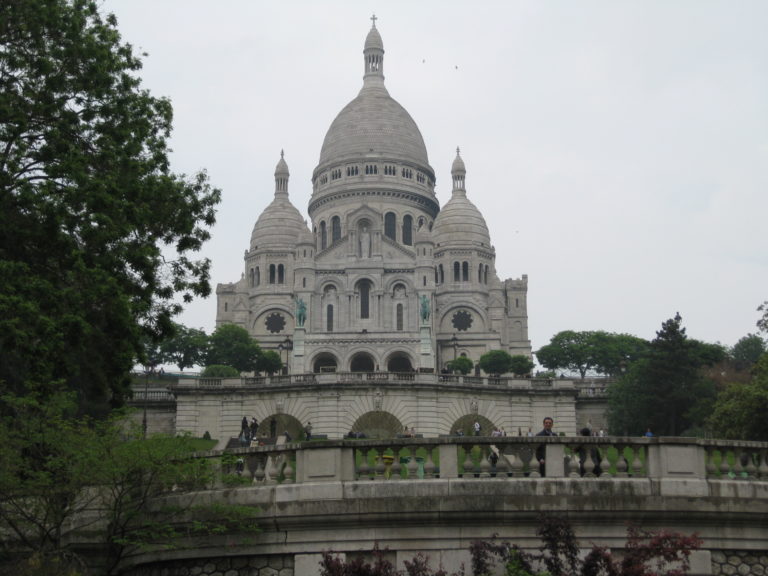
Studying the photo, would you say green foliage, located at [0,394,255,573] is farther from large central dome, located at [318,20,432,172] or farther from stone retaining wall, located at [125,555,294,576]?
large central dome, located at [318,20,432,172]

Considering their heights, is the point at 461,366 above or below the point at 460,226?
below

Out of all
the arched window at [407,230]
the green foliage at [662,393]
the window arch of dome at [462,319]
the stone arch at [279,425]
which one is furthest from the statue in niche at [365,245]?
the stone arch at [279,425]

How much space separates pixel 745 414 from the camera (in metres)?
39.2

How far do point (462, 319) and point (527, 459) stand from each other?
91038 millimetres

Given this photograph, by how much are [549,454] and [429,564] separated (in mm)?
1767

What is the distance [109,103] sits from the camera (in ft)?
68.7

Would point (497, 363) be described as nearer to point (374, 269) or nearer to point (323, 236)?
point (374, 269)

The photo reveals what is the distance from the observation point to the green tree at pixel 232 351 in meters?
84.2

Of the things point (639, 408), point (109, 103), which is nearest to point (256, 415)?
point (639, 408)

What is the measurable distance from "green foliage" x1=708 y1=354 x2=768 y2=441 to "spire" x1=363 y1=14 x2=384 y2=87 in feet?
299

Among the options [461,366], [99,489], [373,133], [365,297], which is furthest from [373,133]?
[99,489]

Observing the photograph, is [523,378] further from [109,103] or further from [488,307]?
[488,307]

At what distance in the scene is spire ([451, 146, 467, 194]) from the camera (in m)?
117

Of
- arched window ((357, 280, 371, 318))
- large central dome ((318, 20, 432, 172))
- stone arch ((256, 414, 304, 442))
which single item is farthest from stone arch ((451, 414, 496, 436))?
large central dome ((318, 20, 432, 172))
